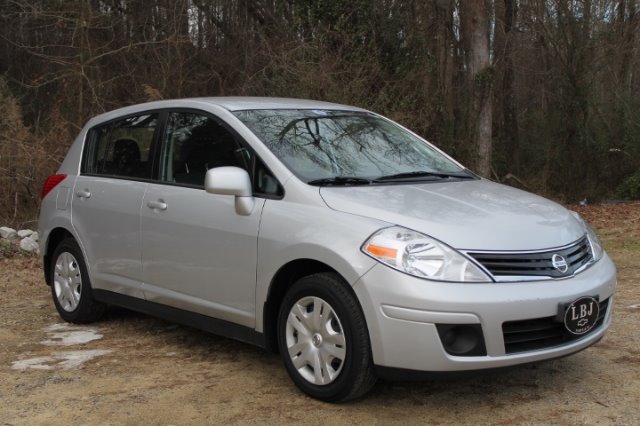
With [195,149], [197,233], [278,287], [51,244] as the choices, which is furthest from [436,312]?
[51,244]

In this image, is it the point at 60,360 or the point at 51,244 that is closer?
the point at 60,360

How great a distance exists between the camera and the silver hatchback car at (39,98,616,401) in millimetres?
3750

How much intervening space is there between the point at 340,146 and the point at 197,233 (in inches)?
42.6

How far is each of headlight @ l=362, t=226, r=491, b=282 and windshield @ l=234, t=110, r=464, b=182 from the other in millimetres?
789

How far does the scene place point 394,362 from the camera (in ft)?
12.4

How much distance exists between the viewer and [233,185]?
4.39 meters

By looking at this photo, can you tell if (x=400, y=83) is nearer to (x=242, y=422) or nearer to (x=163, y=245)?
(x=163, y=245)

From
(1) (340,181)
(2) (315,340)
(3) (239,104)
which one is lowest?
(2) (315,340)

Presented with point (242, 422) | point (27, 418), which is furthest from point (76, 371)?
point (242, 422)

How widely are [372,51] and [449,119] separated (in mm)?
2187

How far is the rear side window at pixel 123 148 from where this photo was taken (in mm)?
5550

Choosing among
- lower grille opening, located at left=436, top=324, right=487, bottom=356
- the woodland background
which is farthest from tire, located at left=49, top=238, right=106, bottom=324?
the woodland background

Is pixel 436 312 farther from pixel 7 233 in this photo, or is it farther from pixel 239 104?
pixel 7 233

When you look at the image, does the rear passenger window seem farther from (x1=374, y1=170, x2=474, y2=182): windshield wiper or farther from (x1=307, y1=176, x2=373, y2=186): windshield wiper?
(x1=374, y1=170, x2=474, y2=182): windshield wiper
